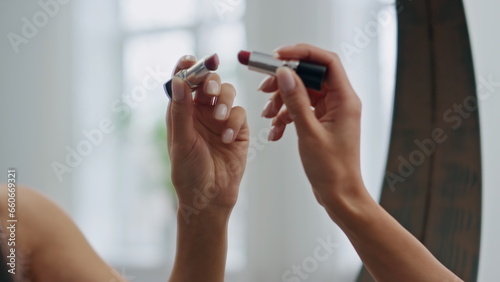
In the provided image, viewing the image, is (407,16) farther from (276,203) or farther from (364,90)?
(276,203)

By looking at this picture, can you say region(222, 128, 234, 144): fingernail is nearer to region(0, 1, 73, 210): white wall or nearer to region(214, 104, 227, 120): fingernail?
region(214, 104, 227, 120): fingernail

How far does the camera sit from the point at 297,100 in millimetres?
326

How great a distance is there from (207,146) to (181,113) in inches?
2.1

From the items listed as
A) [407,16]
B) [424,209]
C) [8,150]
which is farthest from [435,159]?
[8,150]

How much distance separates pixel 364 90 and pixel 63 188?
0.92m

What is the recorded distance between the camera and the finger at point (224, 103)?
0.39m
